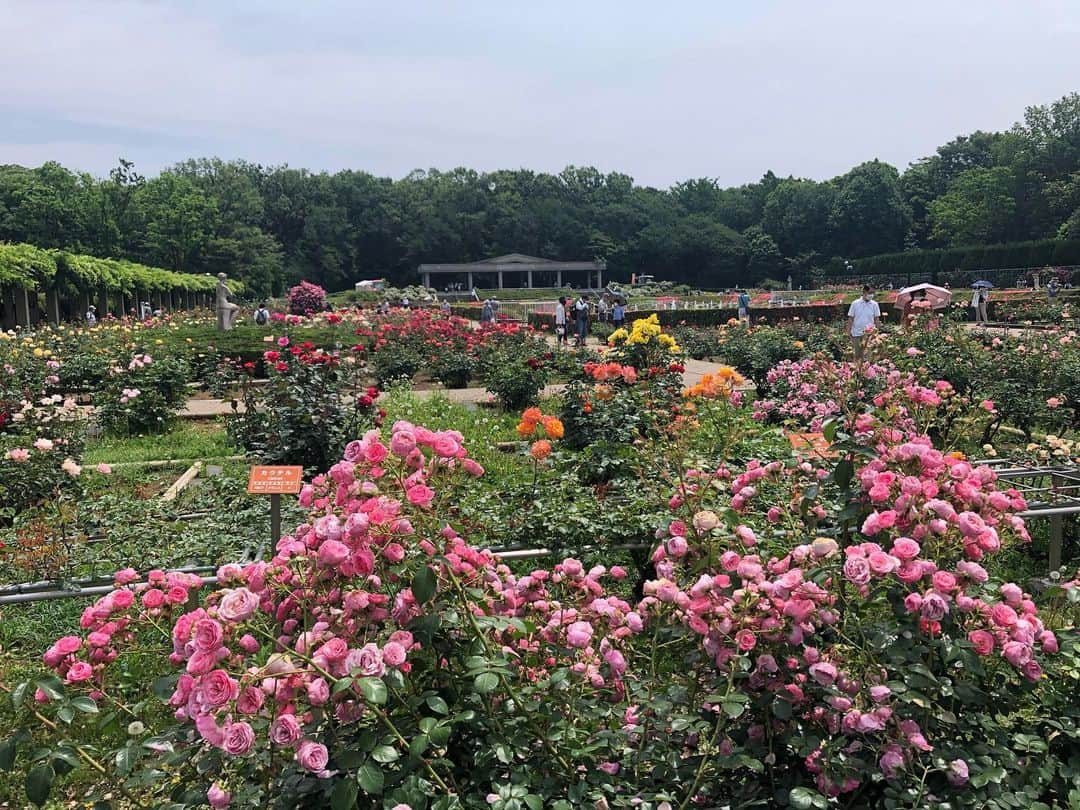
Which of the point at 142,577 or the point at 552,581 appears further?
the point at 142,577

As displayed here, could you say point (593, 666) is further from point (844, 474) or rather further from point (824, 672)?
point (844, 474)

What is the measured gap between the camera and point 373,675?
4.57 feet

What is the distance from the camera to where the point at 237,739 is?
4.43 ft

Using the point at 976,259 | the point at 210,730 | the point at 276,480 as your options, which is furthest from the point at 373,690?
the point at 976,259

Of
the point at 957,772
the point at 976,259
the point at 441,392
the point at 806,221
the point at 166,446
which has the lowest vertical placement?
the point at 166,446

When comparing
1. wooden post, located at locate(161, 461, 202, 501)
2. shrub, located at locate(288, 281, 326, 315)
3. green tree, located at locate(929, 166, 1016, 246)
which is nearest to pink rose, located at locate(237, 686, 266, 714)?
wooden post, located at locate(161, 461, 202, 501)

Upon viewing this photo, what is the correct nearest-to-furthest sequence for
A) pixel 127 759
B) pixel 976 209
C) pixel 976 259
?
1. pixel 127 759
2. pixel 976 259
3. pixel 976 209

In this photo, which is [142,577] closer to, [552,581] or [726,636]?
[552,581]

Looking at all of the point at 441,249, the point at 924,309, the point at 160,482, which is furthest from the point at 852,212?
the point at 160,482

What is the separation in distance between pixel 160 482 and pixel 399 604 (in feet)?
15.8

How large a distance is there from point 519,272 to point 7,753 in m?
72.5

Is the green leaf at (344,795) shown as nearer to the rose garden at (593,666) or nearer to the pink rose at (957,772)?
the rose garden at (593,666)

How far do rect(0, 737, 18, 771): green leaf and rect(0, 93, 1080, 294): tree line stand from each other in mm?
55959

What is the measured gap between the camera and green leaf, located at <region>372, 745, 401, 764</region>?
1369 millimetres
